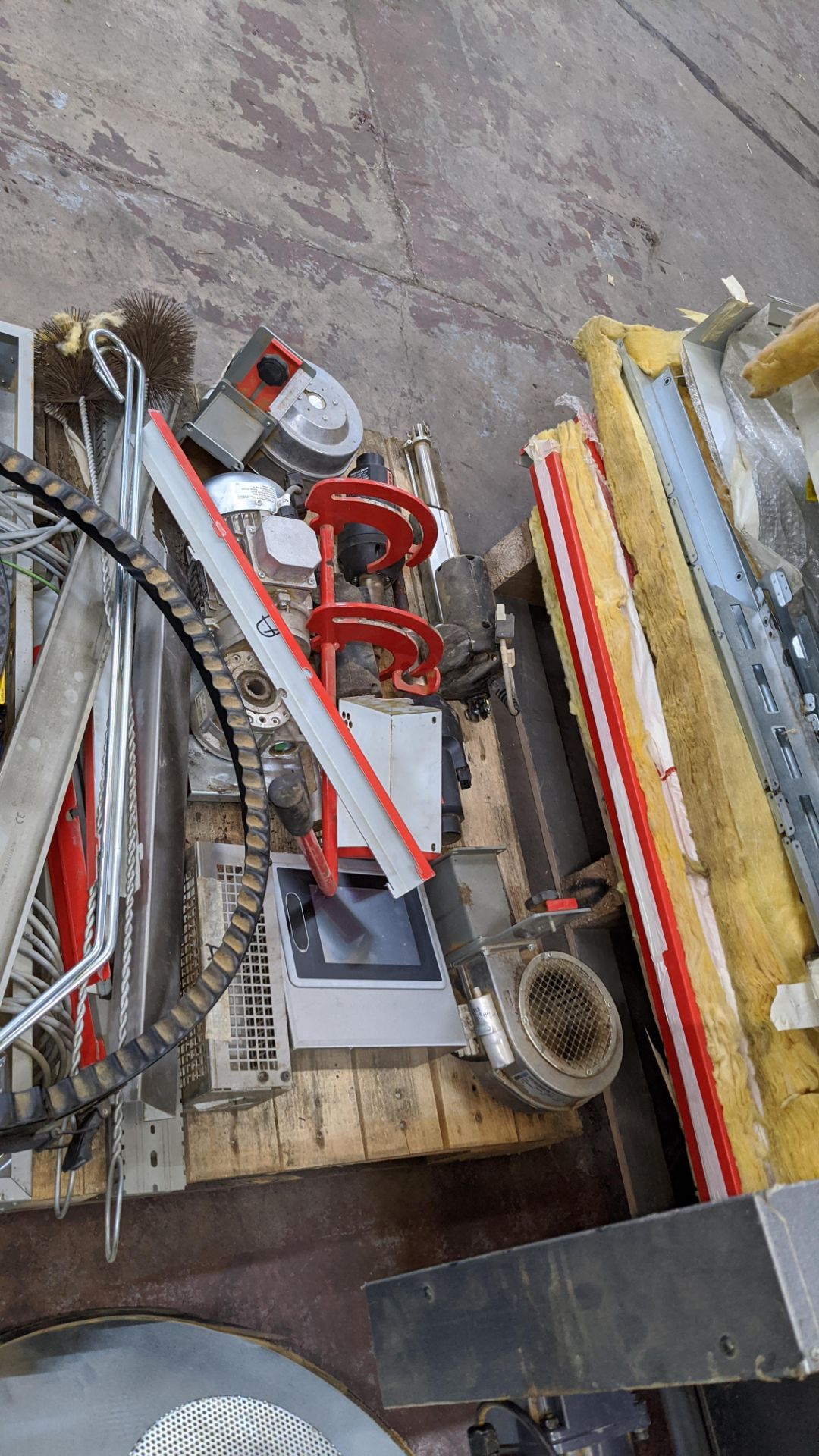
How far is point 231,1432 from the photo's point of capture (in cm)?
135

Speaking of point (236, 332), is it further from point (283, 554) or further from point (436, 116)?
point (436, 116)

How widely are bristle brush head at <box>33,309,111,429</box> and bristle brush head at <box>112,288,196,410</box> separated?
0.05m

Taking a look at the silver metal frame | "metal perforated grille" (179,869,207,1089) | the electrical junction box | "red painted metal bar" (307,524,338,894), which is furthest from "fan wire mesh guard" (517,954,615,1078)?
the silver metal frame

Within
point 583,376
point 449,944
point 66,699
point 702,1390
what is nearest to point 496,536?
point 583,376

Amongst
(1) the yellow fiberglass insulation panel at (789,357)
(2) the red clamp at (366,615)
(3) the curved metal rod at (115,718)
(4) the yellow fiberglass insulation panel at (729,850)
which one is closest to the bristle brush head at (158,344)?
(3) the curved metal rod at (115,718)

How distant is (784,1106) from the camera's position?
1.42 meters

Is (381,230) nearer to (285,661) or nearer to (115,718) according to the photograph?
(285,661)

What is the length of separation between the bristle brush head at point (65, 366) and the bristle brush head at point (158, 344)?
50mm

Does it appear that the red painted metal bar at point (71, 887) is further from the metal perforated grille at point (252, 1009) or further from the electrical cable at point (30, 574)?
the electrical cable at point (30, 574)

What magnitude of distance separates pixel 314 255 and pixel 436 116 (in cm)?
89

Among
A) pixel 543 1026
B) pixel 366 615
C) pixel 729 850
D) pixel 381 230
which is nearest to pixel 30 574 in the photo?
pixel 366 615

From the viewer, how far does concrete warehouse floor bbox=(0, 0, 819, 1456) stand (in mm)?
1660

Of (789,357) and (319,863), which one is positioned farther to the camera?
(789,357)

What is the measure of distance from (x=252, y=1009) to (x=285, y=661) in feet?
1.62
